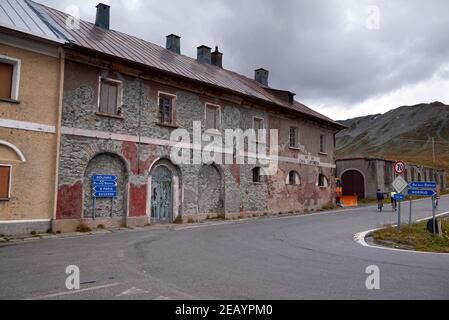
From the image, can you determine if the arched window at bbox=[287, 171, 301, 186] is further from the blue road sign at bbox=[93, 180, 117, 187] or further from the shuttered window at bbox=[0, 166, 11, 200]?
the shuttered window at bbox=[0, 166, 11, 200]

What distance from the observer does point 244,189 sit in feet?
70.7

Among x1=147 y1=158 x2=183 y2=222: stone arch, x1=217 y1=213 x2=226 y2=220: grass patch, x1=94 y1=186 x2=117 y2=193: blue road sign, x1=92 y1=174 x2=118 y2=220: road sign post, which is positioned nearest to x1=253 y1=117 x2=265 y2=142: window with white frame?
x1=217 y1=213 x2=226 y2=220: grass patch

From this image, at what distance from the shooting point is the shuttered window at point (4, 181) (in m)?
12.5

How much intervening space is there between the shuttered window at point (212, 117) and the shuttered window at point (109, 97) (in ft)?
16.8

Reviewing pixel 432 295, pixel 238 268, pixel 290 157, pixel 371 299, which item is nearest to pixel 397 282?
pixel 432 295

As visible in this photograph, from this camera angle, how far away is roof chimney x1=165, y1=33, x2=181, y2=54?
23969mm

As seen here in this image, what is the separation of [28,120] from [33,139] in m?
0.64

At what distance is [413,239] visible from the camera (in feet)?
38.7

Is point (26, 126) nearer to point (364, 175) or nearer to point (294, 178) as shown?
point (294, 178)

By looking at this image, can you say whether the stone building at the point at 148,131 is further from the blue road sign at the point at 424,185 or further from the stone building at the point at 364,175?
the stone building at the point at 364,175

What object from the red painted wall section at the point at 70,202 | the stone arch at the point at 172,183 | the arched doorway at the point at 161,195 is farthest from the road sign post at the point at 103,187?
the arched doorway at the point at 161,195

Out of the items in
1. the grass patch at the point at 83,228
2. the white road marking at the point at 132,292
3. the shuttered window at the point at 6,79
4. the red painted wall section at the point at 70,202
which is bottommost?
the white road marking at the point at 132,292

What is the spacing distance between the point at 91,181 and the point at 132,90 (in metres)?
4.19

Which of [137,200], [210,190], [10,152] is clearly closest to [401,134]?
[210,190]
